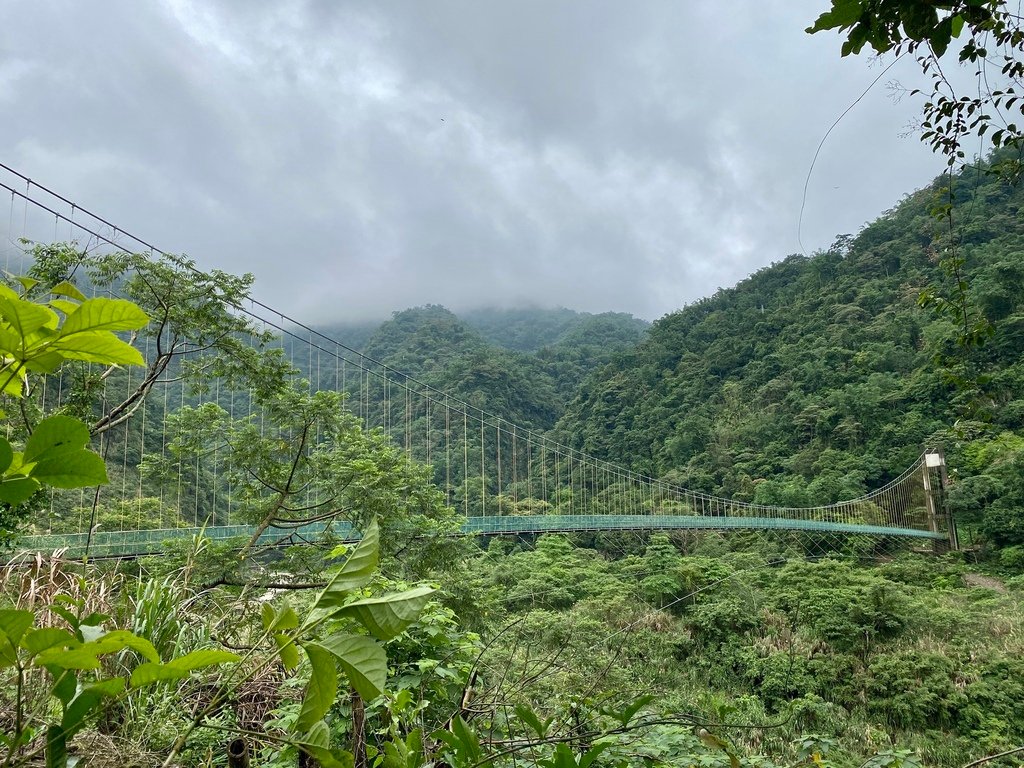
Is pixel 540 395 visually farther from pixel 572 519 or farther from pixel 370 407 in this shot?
pixel 572 519

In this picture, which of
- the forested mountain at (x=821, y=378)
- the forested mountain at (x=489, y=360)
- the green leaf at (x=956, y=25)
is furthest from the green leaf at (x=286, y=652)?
the forested mountain at (x=489, y=360)

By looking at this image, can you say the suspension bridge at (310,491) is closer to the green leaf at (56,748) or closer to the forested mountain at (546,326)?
the green leaf at (56,748)

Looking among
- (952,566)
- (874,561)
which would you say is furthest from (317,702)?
(874,561)

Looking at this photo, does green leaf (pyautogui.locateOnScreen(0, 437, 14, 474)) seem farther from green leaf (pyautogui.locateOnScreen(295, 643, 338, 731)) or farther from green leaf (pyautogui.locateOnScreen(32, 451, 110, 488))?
green leaf (pyautogui.locateOnScreen(295, 643, 338, 731))

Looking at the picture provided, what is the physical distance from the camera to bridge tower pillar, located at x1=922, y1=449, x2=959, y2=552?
13.6 metres

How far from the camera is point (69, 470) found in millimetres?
258

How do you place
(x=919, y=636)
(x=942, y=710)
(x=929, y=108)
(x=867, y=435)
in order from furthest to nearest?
(x=867, y=435), (x=919, y=636), (x=942, y=710), (x=929, y=108)

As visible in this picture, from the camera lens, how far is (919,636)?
280 inches

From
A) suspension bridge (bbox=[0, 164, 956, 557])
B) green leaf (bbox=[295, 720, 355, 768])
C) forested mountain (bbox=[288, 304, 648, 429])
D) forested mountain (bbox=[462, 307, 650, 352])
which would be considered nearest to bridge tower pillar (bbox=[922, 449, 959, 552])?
suspension bridge (bbox=[0, 164, 956, 557])

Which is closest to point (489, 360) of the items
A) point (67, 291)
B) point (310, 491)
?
point (310, 491)

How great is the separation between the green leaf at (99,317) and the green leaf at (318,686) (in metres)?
0.18

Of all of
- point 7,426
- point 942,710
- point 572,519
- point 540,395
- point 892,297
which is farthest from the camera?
point 540,395

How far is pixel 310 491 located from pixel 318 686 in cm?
538

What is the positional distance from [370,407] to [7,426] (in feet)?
49.0
